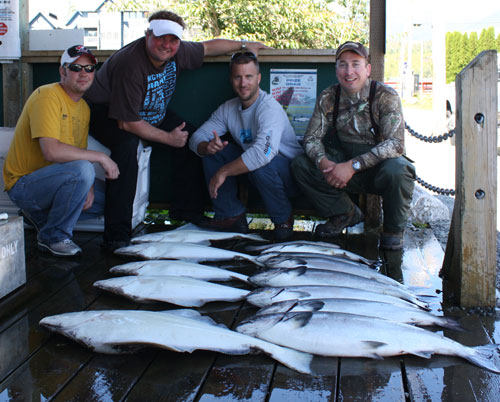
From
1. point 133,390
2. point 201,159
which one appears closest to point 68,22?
point 201,159

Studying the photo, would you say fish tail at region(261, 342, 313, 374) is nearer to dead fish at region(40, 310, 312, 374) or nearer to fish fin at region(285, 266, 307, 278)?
dead fish at region(40, 310, 312, 374)

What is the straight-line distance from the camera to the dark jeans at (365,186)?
4277mm

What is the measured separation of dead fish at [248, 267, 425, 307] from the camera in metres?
3.26

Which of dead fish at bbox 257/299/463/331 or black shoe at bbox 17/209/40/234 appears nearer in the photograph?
dead fish at bbox 257/299/463/331

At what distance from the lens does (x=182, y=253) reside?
3.99 meters

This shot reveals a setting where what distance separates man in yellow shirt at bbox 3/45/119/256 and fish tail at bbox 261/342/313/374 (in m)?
2.15

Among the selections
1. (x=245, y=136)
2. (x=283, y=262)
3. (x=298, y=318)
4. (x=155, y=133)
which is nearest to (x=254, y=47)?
(x=245, y=136)

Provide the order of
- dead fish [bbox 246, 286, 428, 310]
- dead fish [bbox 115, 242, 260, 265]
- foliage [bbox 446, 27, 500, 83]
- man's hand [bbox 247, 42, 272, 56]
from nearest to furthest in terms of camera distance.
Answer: dead fish [bbox 246, 286, 428, 310], dead fish [bbox 115, 242, 260, 265], man's hand [bbox 247, 42, 272, 56], foliage [bbox 446, 27, 500, 83]

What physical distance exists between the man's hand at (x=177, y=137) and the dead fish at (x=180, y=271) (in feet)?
4.93

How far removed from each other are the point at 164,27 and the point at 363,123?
1.76 meters

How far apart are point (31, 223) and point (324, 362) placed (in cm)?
321

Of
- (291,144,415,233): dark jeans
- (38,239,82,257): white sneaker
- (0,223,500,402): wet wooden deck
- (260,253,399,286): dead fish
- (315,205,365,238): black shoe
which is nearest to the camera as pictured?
(0,223,500,402): wet wooden deck

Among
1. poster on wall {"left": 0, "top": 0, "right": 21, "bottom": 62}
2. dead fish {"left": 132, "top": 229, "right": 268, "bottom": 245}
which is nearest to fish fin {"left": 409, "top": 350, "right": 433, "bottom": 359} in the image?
dead fish {"left": 132, "top": 229, "right": 268, "bottom": 245}

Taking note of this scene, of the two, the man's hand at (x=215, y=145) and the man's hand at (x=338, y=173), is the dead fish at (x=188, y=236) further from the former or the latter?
the man's hand at (x=338, y=173)
